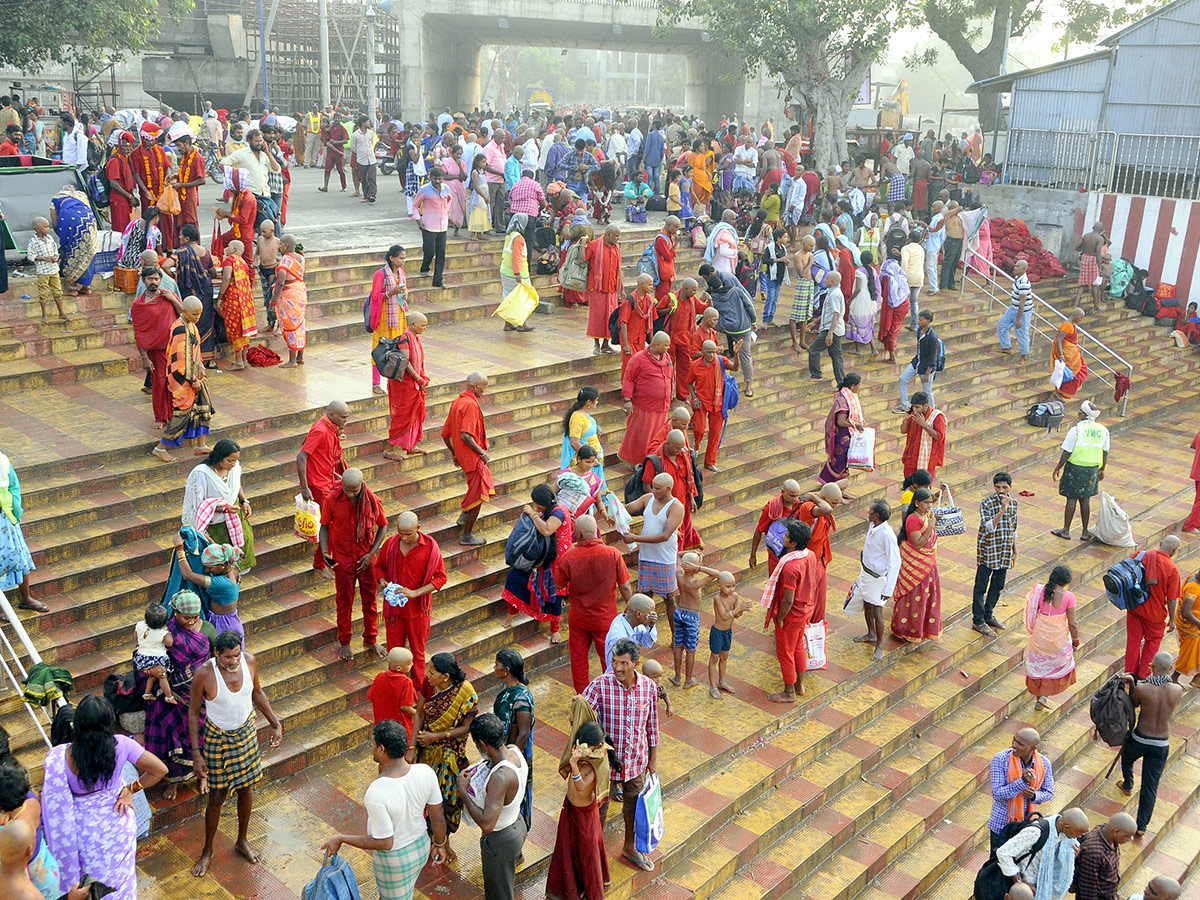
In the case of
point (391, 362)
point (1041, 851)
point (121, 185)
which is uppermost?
point (121, 185)

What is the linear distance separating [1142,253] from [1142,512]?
861 centimetres

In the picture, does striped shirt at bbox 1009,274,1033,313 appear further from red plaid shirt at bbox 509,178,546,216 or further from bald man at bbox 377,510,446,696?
bald man at bbox 377,510,446,696

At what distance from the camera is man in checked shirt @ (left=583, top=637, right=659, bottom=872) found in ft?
21.0

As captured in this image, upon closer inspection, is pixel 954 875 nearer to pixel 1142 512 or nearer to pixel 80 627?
pixel 80 627

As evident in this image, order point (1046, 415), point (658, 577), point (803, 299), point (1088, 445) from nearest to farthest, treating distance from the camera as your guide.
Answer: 1. point (658, 577)
2. point (1088, 445)
3. point (803, 299)
4. point (1046, 415)

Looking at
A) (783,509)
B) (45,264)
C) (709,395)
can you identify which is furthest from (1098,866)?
(45,264)

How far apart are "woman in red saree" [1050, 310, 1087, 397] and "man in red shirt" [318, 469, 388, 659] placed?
10955 mm

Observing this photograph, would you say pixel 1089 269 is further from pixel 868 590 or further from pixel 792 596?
pixel 792 596

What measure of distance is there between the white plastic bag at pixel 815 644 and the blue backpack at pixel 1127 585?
258 cm

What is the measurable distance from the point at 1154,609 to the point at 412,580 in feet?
20.4

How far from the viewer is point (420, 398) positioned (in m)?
9.87

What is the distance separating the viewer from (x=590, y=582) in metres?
7.57

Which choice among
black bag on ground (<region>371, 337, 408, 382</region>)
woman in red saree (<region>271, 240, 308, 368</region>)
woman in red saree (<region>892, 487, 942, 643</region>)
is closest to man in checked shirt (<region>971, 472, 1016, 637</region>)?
woman in red saree (<region>892, 487, 942, 643</region>)

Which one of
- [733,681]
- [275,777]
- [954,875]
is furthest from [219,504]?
A: [954,875]
